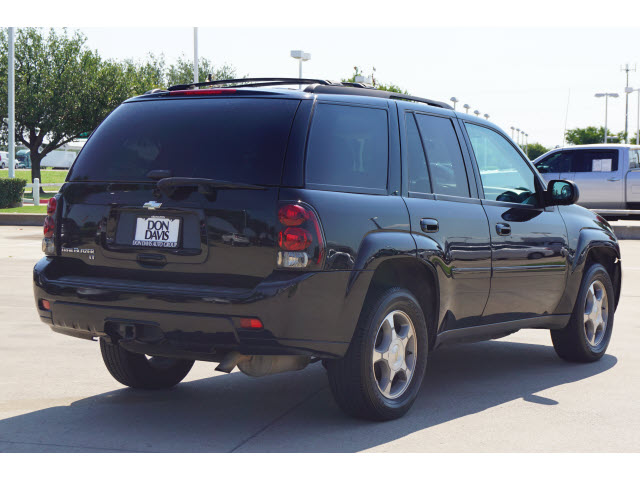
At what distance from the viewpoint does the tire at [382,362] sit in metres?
4.95

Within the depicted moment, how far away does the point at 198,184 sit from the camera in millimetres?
4789

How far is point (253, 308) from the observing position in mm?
4566

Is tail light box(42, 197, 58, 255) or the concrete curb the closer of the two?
tail light box(42, 197, 58, 255)

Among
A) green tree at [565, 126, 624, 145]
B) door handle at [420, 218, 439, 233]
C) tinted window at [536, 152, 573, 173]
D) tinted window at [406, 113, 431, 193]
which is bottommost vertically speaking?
door handle at [420, 218, 439, 233]

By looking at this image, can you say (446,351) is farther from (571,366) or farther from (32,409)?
(32,409)

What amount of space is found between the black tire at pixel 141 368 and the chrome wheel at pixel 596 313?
3.09m

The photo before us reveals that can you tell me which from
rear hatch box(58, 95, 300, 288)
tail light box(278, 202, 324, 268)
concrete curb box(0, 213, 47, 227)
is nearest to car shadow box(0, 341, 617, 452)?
rear hatch box(58, 95, 300, 288)

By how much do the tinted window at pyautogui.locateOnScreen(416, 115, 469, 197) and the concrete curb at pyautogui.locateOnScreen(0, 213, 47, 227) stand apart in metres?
18.6

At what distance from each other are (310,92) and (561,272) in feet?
8.49

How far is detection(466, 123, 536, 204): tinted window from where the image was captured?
20.5ft

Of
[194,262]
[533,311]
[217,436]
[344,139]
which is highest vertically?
[344,139]

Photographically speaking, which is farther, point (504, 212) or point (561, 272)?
point (561, 272)

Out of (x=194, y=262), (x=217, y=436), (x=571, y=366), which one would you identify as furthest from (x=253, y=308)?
(x=571, y=366)

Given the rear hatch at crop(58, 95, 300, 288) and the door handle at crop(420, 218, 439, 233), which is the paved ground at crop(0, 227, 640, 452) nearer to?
the rear hatch at crop(58, 95, 300, 288)
